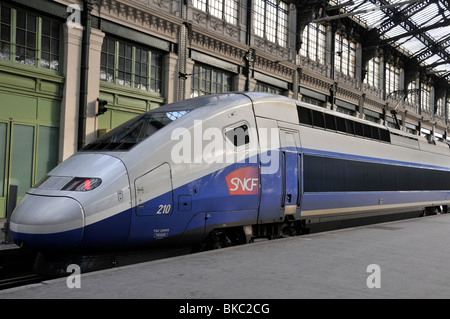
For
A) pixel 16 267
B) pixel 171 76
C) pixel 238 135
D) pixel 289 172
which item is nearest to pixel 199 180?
pixel 238 135

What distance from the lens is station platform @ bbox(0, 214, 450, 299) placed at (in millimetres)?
4961

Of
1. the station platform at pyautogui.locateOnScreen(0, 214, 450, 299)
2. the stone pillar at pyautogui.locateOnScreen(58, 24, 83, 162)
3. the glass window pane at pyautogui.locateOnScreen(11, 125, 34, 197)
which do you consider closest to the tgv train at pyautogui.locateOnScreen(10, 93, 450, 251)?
the station platform at pyautogui.locateOnScreen(0, 214, 450, 299)

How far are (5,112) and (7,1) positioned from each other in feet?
10.0

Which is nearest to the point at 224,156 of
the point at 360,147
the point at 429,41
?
the point at 360,147

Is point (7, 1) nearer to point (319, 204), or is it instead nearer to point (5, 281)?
point (5, 281)

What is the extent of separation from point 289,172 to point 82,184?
449 centimetres

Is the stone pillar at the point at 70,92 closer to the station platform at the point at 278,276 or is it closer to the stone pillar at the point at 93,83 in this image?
the stone pillar at the point at 93,83

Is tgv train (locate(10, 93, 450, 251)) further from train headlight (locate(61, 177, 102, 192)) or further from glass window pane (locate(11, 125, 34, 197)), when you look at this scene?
glass window pane (locate(11, 125, 34, 197))

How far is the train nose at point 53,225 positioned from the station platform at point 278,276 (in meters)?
0.79

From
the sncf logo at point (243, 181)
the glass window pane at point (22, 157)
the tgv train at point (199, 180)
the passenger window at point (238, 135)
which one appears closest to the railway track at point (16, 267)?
the tgv train at point (199, 180)

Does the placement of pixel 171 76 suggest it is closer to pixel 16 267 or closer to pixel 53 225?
pixel 16 267

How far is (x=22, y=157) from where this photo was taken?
13953mm

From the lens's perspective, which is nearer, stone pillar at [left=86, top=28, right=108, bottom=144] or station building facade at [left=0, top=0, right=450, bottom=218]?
station building facade at [left=0, top=0, right=450, bottom=218]

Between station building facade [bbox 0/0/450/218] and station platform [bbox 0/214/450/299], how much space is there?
28.0ft
